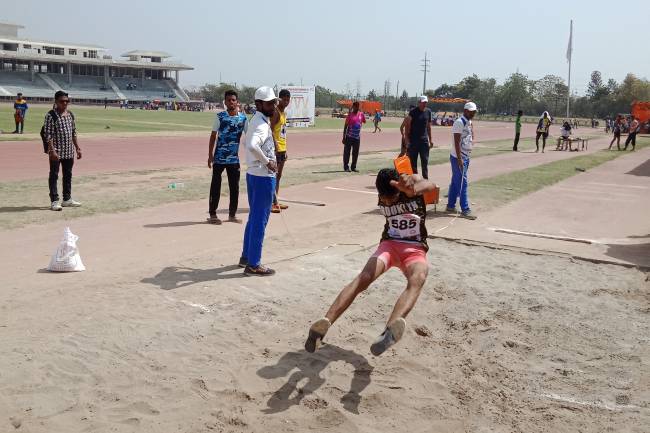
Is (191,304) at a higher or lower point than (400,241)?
lower

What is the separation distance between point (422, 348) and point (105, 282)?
3.27 meters

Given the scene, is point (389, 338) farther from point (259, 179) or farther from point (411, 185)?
point (259, 179)

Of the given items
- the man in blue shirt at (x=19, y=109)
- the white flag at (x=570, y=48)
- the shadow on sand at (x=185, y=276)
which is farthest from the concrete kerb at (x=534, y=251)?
the white flag at (x=570, y=48)

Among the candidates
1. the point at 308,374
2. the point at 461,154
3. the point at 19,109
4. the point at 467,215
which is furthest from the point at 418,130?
the point at 19,109

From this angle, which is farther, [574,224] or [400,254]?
[574,224]

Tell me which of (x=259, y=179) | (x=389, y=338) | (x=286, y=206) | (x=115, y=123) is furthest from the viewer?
(x=115, y=123)

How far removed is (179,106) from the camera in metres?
95.4

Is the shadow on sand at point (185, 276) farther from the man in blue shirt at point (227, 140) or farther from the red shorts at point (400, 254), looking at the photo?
the man in blue shirt at point (227, 140)

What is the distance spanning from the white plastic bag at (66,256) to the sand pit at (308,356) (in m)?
0.19

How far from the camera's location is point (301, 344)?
17.3 feet

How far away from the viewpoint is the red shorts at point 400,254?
508cm

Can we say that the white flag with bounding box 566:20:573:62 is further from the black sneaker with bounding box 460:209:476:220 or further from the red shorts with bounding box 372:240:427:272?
the red shorts with bounding box 372:240:427:272

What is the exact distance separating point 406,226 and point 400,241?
129 millimetres

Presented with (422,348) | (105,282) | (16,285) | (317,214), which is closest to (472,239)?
(317,214)
